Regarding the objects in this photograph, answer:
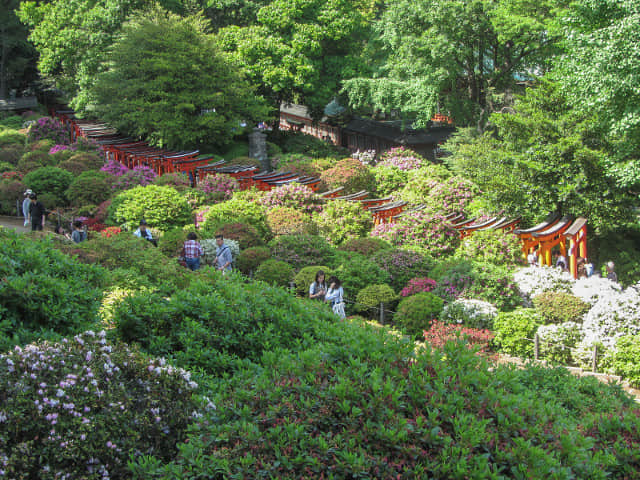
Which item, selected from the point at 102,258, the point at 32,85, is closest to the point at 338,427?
the point at 102,258

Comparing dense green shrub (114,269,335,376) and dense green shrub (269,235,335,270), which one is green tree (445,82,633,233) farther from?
dense green shrub (114,269,335,376)

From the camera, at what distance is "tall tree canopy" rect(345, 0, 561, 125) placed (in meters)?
23.0

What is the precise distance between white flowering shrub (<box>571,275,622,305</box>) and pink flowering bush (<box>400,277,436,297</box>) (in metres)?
3.06

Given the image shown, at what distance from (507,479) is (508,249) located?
43.9ft

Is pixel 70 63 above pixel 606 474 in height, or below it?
above

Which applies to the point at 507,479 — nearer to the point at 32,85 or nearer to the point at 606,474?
the point at 606,474

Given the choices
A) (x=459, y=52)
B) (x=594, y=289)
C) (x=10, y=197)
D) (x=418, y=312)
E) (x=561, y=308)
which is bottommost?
(x=418, y=312)

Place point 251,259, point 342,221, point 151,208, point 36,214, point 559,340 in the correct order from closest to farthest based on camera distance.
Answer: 1. point 559,340
2. point 251,259
3. point 36,214
4. point 151,208
5. point 342,221

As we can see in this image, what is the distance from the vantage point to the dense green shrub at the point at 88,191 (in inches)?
763

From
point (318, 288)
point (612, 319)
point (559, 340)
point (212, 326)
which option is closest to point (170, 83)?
point (318, 288)

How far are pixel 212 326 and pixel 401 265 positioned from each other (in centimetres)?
910

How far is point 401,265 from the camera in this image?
46.4 ft

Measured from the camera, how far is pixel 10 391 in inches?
147

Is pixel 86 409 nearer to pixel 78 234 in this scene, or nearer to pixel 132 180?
pixel 78 234
